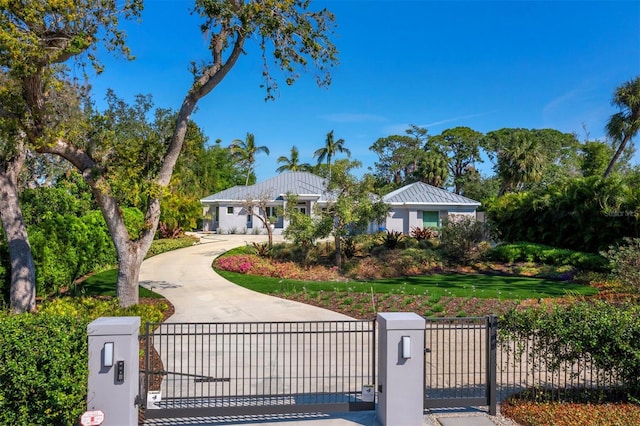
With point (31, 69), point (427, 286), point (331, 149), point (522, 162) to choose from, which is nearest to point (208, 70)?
point (31, 69)

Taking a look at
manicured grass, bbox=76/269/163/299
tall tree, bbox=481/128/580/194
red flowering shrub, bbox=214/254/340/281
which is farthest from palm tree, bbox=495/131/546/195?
manicured grass, bbox=76/269/163/299

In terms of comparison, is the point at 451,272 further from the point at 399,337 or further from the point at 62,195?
the point at 62,195

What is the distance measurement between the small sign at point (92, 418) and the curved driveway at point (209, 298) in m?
5.32

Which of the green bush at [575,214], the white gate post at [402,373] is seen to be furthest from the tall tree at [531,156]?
the white gate post at [402,373]

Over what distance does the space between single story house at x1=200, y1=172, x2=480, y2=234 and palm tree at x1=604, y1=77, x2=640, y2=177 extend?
8.81 m

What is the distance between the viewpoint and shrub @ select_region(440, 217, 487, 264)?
62.3 feet

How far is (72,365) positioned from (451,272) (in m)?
15.3

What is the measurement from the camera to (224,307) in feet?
37.9

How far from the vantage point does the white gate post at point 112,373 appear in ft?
16.5

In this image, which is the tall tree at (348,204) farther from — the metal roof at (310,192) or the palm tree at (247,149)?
the palm tree at (247,149)

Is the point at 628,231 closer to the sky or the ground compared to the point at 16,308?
closer to the sky

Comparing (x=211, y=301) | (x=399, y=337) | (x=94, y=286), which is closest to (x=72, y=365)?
(x=399, y=337)

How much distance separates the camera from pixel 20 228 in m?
9.94

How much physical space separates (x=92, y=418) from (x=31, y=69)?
20.8 feet
